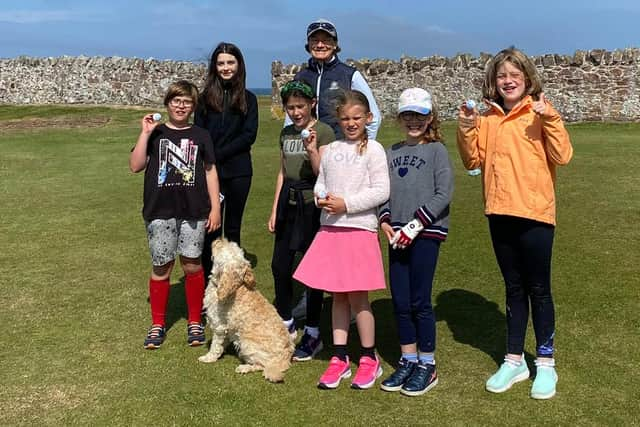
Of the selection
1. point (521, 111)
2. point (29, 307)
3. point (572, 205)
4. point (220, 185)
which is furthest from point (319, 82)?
point (572, 205)

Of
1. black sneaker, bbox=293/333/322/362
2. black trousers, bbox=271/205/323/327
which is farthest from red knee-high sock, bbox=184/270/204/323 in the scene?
black sneaker, bbox=293/333/322/362

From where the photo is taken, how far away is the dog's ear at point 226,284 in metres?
4.45

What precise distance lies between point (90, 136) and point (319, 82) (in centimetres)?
1637

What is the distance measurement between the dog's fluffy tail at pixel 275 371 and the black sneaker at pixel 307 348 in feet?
0.88

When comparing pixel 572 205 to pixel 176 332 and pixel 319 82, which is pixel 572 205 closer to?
pixel 319 82

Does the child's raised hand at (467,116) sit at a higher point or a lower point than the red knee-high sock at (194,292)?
higher

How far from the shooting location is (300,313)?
5.90 metres

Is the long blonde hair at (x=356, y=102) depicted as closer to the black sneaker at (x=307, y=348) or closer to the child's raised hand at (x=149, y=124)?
the child's raised hand at (x=149, y=124)

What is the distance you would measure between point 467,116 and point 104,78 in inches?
1032

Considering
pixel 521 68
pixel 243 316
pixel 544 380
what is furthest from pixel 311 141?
pixel 544 380

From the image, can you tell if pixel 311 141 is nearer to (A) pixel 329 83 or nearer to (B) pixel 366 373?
(A) pixel 329 83

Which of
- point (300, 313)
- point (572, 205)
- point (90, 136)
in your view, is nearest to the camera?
point (300, 313)

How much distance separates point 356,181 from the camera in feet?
13.9

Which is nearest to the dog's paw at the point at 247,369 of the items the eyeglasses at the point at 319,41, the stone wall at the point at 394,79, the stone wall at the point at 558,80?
the eyeglasses at the point at 319,41
